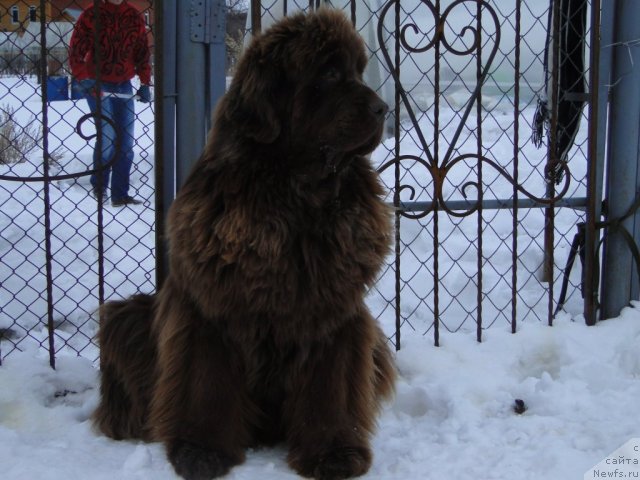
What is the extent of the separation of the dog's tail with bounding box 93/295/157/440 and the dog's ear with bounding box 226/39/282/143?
0.83 metres

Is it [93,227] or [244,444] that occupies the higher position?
[93,227]

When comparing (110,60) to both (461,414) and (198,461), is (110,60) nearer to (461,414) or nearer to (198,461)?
(198,461)

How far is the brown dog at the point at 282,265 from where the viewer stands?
2248 mm

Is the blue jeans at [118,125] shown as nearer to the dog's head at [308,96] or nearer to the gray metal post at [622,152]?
the dog's head at [308,96]

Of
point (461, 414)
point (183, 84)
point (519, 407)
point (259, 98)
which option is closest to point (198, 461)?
point (461, 414)

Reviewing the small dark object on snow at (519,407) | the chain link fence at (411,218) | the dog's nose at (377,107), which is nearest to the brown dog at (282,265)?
the dog's nose at (377,107)

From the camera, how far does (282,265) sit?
7.43ft

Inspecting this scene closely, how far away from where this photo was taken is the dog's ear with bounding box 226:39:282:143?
2229 millimetres

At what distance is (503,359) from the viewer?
3.13m

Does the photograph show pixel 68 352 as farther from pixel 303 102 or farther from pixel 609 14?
pixel 609 14

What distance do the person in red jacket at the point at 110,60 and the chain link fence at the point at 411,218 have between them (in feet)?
0.36

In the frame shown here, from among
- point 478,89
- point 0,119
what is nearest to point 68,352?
point 478,89

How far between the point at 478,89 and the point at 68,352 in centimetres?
213

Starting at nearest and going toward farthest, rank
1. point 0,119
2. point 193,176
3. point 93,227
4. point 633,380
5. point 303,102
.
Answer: point 303,102 < point 193,176 < point 633,380 < point 93,227 < point 0,119
